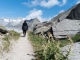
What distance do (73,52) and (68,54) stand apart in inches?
36.1

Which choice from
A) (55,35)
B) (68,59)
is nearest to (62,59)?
(68,59)

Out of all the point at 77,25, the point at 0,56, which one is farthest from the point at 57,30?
the point at 0,56

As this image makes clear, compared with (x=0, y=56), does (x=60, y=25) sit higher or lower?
higher

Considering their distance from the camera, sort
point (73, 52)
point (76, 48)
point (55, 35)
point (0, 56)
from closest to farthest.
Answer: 1. point (73, 52)
2. point (76, 48)
3. point (0, 56)
4. point (55, 35)

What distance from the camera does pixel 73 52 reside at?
15.1m

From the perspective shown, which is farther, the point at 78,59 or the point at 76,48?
the point at 76,48

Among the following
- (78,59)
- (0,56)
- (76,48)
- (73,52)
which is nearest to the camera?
(78,59)

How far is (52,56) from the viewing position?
49.7 feet

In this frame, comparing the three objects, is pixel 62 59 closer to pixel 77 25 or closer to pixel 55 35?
pixel 55 35

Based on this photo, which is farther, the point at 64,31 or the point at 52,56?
the point at 64,31

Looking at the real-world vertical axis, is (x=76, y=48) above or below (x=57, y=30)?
below

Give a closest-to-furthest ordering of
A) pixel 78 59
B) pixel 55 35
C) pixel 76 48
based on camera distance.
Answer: pixel 78 59, pixel 76 48, pixel 55 35

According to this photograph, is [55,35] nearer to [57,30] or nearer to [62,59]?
[57,30]

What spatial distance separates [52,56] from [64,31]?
62.4ft
